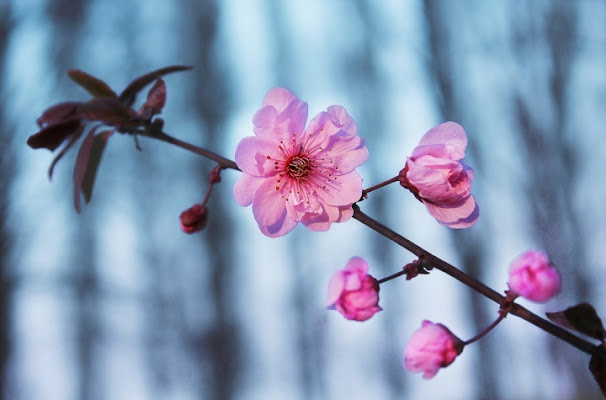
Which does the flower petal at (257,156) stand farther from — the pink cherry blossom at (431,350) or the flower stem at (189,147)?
the pink cherry blossom at (431,350)

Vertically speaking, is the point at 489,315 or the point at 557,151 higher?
the point at 557,151

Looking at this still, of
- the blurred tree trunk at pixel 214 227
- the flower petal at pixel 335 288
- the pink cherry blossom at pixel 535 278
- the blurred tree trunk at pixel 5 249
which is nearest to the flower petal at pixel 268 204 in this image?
the flower petal at pixel 335 288

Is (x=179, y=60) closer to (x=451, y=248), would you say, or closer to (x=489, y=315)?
(x=451, y=248)

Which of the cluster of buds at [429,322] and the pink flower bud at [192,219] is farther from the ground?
the pink flower bud at [192,219]

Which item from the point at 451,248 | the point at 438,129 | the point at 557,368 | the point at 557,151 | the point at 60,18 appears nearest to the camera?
the point at 438,129

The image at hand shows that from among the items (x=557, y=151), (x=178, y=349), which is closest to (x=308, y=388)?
(x=178, y=349)

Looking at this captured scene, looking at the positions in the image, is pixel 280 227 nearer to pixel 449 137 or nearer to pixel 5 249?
pixel 449 137

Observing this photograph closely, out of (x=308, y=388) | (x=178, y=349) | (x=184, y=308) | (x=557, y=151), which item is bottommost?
(x=308, y=388)
